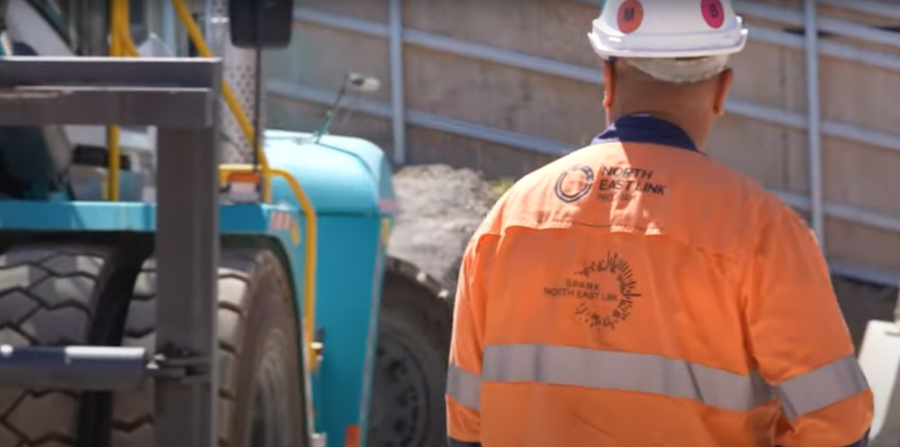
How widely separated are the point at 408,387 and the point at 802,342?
4419 millimetres

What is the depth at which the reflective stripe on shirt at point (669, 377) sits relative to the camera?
2404 mm

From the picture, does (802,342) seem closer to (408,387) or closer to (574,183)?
(574,183)

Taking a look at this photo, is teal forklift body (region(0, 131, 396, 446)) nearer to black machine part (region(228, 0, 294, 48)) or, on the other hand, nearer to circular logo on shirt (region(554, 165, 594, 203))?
black machine part (region(228, 0, 294, 48))

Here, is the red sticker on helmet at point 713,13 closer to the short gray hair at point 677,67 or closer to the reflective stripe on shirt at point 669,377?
the short gray hair at point 677,67

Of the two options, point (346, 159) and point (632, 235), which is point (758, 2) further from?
point (632, 235)

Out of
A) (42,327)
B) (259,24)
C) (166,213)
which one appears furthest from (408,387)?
(166,213)

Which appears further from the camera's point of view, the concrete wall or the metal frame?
the concrete wall

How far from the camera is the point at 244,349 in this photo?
333 centimetres

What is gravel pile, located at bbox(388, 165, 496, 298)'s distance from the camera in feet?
26.7

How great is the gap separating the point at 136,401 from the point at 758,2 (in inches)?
350

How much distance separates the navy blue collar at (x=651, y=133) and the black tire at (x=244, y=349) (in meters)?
1.00

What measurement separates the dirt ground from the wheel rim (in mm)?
838

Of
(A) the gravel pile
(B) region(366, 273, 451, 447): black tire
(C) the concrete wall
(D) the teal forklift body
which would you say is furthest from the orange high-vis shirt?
(C) the concrete wall

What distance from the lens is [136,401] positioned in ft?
9.54
